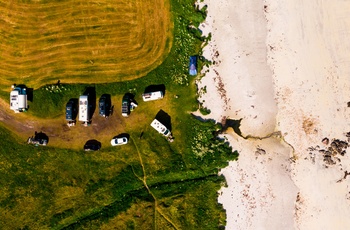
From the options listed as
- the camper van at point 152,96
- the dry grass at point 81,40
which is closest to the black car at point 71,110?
the dry grass at point 81,40

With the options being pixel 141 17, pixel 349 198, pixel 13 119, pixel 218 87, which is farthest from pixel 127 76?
pixel 349 198

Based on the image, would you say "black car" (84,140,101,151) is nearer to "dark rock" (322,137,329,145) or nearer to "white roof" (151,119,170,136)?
"white roof" (151,119,170,136)

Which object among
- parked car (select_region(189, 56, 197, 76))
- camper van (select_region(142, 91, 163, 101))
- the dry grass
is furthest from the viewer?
parked car (select_region(189, 56, 197, 76))

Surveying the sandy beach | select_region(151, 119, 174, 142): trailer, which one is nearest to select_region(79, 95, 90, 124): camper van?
select_region(151, 119, 174, 142): trailer

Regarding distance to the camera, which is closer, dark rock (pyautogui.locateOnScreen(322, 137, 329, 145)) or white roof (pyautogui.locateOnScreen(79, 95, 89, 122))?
white roof (pyautogui.locateOnScreen(79, 95, 89, 122))

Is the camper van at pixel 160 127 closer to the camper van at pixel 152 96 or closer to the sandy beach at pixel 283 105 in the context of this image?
the camper van at pixel 152 96

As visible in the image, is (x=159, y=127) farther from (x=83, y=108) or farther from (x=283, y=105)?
(x=283, y=105)
